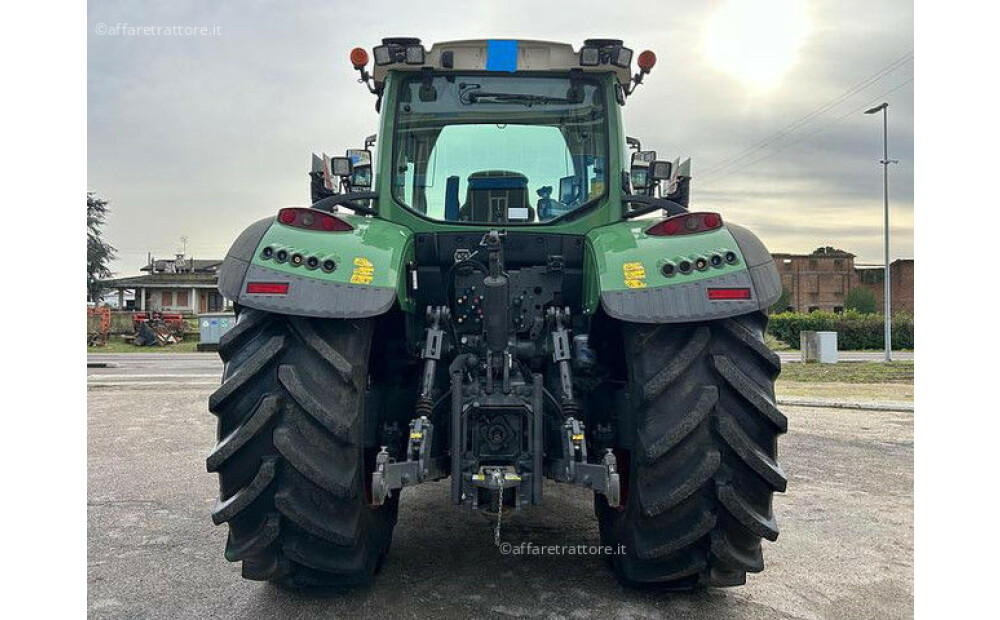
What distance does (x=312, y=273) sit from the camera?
2.74 m

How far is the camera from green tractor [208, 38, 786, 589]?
269 cm

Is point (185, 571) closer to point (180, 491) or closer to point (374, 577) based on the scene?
point (374, 577)

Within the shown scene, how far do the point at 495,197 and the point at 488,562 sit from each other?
1896 mm

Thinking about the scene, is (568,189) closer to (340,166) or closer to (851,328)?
(340,166)

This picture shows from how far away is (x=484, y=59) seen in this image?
371 cm

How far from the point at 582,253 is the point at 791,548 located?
2054 millimetres

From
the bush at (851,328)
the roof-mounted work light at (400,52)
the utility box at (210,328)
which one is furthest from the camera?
the bush at (851,328)

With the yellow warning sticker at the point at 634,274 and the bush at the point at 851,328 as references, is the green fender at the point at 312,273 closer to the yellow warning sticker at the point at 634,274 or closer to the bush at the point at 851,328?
the yellow warning sticker at the point at 634,274

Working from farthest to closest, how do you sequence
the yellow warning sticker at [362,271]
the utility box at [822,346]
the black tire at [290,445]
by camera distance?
the utility box at [822,346] < the yellow warning sticker at [362,271] < the black tire at [290,445]

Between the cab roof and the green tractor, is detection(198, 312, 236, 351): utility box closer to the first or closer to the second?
the cab roof

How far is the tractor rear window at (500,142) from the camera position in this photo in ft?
12.2

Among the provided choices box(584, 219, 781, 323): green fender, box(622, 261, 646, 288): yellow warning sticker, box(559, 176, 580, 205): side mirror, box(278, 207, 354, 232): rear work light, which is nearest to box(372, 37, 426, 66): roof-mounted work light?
box(559, 176, 580, 205): side mirror

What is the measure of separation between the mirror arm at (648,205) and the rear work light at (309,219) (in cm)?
157

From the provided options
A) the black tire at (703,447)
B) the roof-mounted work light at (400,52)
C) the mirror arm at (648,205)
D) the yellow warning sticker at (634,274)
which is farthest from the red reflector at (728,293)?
the roof-mounted work light at (400,52)
